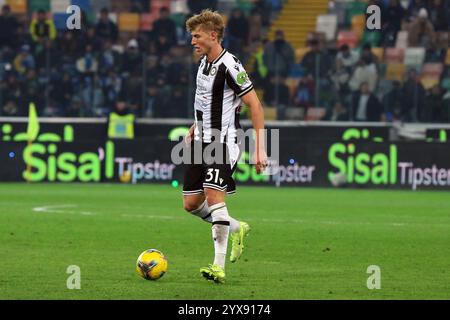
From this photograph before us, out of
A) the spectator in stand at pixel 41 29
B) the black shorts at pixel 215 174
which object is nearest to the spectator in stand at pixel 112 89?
the spectator in stand at pixel 41 29

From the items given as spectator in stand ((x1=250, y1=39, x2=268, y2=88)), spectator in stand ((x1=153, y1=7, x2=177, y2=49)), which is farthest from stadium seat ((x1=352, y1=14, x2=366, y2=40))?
spectator in stand ((x1=153, y1=7, x2=177, y2=49))

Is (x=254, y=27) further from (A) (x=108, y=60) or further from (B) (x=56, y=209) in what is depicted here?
(B) (x=56, y=209)

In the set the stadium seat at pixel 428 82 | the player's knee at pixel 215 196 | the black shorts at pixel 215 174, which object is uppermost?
the stadium seat at pixel 428 82

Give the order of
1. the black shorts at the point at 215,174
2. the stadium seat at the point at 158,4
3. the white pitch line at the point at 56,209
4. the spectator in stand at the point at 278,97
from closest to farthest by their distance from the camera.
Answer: the black shorts at the point at 215,174 < the white pitch line at the point at 56,209 < the spectator in stand at the point at 278,97 < the stadium seat at the point at 158,4

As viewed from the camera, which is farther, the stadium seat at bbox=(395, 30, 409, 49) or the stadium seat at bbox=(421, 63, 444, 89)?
the stadium seat at bbox=(395, 30, 409, 49)

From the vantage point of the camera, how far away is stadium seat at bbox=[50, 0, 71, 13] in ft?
96.3

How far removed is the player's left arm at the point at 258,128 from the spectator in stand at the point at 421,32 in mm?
17942

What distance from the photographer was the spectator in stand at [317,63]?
84.1ft

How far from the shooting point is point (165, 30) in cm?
2756

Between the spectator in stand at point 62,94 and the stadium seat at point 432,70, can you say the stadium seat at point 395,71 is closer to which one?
the stadium seat at point 432,70

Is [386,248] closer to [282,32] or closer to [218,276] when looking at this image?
[218,276]

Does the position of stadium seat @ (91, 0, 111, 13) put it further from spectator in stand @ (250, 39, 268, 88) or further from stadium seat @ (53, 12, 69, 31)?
spectator in stand @ (250, 39, 268, 88)

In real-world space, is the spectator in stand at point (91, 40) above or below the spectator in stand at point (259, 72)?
above

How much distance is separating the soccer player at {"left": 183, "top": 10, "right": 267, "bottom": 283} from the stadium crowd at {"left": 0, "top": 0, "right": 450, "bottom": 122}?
15.4 m
